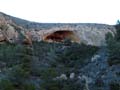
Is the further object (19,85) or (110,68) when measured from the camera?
(110,68)

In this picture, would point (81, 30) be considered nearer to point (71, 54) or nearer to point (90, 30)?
point (90, 30)

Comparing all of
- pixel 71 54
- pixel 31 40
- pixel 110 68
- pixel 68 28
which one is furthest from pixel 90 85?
pixel 68 28

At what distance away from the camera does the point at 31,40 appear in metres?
39.7

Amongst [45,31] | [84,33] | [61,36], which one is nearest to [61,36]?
[61,36]

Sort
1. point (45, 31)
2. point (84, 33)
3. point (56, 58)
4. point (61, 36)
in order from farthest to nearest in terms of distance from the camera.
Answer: point (61, 36) → point (84, 33) → point (45, 31) → point (56, 58)

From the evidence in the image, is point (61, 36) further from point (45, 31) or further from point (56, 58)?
point (56, 58)

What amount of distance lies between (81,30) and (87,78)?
22.6 metres

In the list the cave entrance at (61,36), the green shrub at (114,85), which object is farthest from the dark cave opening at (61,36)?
the green shrub at (114,85)

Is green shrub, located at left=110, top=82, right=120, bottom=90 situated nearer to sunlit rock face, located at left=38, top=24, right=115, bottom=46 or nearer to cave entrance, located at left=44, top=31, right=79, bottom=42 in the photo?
sunlit rock face, located at left=38, top=24, right=115, bottom=46

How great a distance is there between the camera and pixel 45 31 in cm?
4262

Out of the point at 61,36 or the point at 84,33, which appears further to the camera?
the point at 61,36

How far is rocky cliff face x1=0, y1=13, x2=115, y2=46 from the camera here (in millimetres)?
37844

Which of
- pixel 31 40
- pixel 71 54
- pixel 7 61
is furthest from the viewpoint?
pixel 31 40

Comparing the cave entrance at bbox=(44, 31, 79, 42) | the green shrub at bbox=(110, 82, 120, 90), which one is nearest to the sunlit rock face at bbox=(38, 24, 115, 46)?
the cave entrance at bbox=(44, 31, 79, 42)
